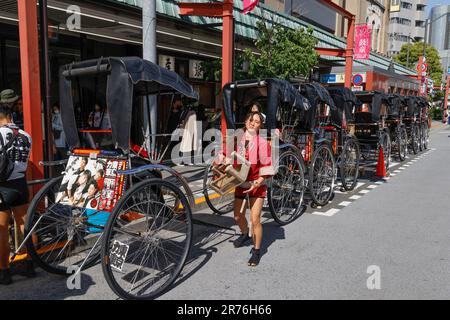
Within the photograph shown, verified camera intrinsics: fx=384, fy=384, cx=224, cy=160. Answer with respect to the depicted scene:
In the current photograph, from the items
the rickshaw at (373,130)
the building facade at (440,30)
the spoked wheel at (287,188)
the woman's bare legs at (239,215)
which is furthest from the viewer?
the building facade at (440,30)

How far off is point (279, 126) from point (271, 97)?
2.57 feet

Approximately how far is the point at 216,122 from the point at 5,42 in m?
6.81

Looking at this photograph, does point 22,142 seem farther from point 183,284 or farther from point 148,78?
point 183,284

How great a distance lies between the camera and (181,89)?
4293 millimetres

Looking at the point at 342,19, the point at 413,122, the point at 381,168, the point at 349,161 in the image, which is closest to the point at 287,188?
the point at 349,161

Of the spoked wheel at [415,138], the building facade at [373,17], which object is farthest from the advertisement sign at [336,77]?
the building facade at [373,17]

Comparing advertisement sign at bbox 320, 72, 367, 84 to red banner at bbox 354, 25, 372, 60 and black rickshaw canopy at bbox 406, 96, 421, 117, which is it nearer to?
red banner at bbox 354, 25, 372, 60

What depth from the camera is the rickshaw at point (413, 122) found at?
13.7 meters

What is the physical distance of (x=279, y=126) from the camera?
6336 mm

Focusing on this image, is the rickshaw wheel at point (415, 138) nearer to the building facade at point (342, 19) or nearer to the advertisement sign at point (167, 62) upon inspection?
the building facade at point (342, 19)

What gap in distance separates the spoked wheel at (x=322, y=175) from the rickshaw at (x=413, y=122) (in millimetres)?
7857

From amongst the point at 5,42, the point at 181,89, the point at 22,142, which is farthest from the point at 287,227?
the point at 5,42

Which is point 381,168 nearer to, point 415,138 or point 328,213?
point 328,213
